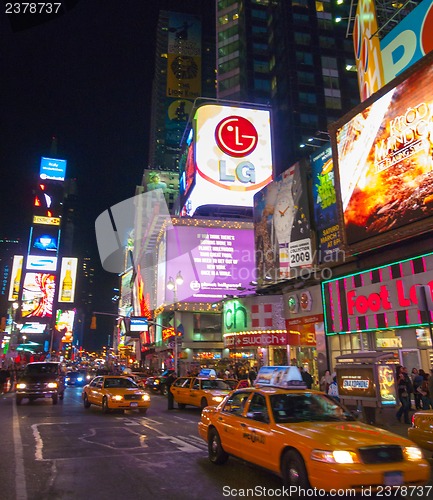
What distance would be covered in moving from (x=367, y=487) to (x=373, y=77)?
23421 millimetres

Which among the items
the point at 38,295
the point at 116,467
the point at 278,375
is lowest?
the point at 116,467

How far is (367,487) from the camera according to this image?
5270mm

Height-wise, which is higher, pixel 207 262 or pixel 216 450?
pixel 207 262

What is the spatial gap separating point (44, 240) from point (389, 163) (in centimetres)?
9128

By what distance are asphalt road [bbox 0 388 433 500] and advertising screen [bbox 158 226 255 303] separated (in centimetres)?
4122

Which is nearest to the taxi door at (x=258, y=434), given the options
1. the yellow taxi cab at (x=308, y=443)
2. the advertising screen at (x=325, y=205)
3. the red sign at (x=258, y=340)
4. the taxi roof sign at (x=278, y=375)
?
the yellow taxi cab at (x=308, y=443)

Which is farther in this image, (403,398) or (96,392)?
(96,392)

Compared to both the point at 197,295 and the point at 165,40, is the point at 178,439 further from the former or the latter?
the point at 165,40

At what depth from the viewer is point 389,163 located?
1908cm

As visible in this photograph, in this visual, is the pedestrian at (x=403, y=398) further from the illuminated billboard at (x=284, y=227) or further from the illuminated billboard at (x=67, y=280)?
the illuminated billboard at (x=67, y=280)

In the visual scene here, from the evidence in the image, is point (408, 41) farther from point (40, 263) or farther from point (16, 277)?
point (16, 277)

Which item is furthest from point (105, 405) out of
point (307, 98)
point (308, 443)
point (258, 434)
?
point (307, 98)

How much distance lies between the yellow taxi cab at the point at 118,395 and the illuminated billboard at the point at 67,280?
91.9 metres

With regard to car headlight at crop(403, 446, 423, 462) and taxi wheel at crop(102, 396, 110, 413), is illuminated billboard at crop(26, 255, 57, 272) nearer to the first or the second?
taxi wheel at crop(102, 396, 110, 413)
